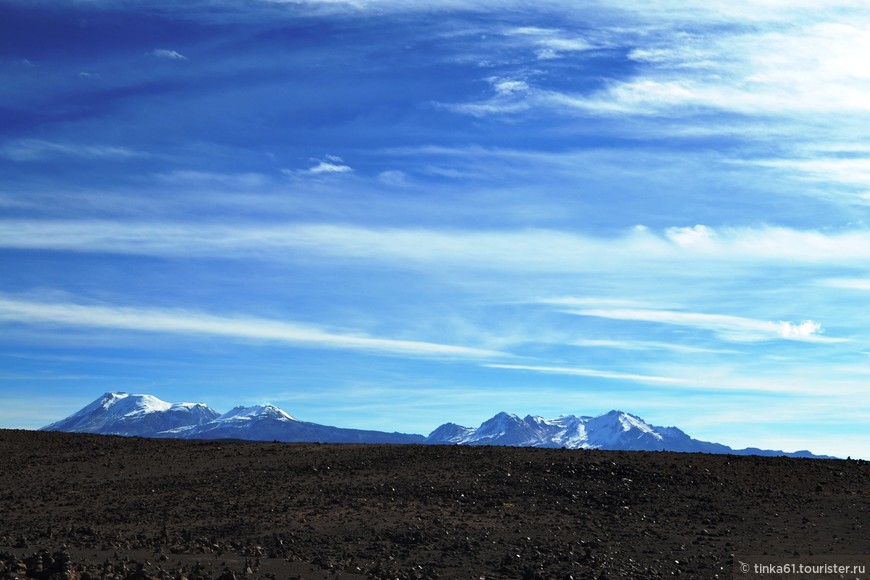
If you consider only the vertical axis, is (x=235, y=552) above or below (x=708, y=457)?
below

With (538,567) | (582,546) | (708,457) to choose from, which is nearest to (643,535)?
(582,546)

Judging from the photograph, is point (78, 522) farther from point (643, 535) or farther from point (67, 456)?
point (643, 535)

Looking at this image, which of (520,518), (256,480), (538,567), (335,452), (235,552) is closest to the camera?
(538,567)

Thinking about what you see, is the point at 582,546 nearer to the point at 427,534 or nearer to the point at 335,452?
the point at 427,534

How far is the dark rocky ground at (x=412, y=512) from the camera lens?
2820 cm

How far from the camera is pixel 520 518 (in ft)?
112

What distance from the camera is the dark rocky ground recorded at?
28.2m

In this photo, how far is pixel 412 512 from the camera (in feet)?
114

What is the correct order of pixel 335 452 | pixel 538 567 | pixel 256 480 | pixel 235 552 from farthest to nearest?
pixel 335 452 → pixel 256 480 → pixel 235 552 → pixel 538 567

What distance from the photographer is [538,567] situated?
90.1ft

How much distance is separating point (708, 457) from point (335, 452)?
1856 cm

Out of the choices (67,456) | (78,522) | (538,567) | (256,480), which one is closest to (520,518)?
(538,567)

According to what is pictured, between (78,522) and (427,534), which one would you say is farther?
(78,522)

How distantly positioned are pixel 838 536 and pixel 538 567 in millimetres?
11390
